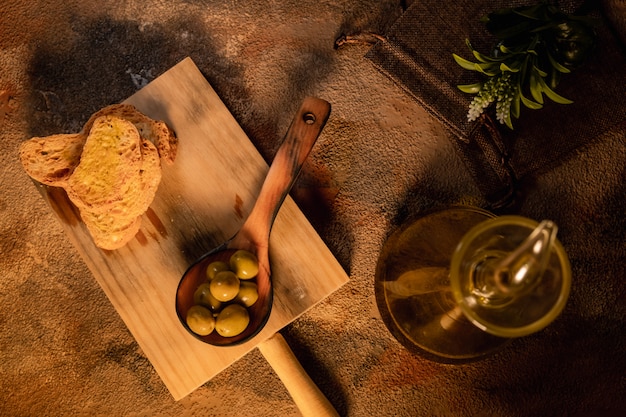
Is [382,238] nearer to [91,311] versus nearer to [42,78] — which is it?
[91,311]

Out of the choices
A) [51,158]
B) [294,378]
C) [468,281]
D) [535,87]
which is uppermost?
[535,87]

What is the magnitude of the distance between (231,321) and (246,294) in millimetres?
54

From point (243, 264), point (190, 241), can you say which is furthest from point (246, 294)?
point (190, 241)

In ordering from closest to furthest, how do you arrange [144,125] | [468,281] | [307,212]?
[468,281]
[144,125]
[307,212]

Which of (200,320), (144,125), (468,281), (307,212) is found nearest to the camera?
(468,281)

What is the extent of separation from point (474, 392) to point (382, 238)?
35 centimetres

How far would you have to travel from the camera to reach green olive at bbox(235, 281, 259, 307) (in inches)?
32.9

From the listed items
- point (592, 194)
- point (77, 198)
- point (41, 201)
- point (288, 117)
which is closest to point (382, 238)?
point (288, 117)

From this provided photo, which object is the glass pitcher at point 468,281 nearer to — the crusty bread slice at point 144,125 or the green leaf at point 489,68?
the green leaf at point 489,68

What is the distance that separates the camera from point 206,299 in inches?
32.4

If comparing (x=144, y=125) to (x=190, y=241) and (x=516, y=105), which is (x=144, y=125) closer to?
(x=190, y=241)

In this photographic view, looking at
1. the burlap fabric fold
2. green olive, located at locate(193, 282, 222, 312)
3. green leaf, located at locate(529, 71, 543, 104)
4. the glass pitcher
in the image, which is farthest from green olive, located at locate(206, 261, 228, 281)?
green leaf, located at locate(529, 71, 543, 104)

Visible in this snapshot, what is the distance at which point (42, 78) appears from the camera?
1.08m

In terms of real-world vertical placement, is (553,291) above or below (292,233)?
above
